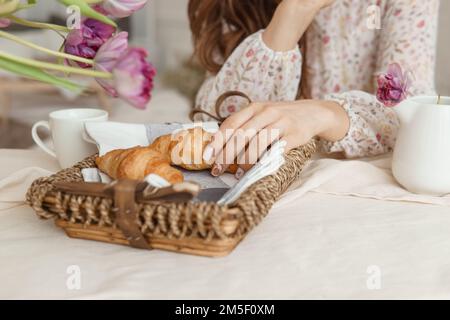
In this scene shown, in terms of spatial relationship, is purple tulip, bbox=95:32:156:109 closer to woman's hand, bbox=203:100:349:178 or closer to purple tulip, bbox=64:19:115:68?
purple tulip, bbox=64:19:115:68

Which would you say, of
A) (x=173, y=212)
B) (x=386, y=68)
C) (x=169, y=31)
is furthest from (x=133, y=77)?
(x=169, y=31)

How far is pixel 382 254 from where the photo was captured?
52cm

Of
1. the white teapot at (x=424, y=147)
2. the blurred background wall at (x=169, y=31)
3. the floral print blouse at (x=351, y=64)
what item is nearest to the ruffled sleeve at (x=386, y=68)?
the floral print blouse at (x=351, y=64)

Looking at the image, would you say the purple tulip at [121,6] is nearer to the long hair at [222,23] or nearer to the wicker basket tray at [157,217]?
the wicker basket tray at [157,217]

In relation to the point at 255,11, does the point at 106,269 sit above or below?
below

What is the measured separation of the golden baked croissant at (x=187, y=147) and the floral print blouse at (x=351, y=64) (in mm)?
287

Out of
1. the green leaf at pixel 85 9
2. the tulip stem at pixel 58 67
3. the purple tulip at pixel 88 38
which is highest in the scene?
the green leaf at pixel 85 9

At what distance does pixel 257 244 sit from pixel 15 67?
Result: 0.28 metres

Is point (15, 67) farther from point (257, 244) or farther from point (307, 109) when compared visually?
point (307, 109)

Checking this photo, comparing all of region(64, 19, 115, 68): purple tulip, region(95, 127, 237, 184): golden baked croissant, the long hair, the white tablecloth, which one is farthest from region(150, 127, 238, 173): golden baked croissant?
the long hair

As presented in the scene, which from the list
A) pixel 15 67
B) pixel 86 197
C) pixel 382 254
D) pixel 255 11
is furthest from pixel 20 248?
pixel 255 11

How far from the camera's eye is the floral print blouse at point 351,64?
0.88m

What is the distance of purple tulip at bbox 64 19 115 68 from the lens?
435 millimetres

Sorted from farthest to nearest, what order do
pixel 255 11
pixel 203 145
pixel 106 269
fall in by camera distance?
1. pixel 255 11
2. pixel 203 145
3. pixel 106 269
